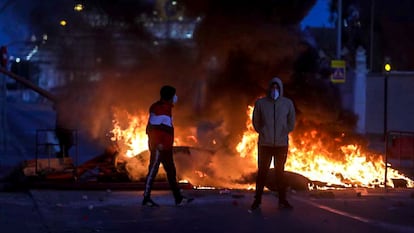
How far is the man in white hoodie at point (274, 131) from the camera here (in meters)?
9.73

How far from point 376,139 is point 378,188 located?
47.9ft

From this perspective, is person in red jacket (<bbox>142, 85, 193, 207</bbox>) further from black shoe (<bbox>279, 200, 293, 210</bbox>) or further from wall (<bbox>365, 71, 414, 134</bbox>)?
wall (<bbox>365, 71, 414, 134</bbox>)

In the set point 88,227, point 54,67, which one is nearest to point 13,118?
point 54,67

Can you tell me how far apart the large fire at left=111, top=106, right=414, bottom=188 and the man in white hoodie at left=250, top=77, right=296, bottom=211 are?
3.34 metres

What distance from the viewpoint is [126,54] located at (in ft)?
43.6

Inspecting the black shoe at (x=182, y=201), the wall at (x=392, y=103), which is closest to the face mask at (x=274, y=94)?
the black shoe at (x=182, y=201)

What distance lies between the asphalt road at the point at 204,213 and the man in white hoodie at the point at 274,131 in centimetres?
34

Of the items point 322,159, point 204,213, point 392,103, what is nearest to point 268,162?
point 204,213

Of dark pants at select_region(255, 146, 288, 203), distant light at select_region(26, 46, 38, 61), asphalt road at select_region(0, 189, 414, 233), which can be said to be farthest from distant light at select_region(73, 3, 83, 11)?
dark pants at select_region(255, 146, 288, 203)

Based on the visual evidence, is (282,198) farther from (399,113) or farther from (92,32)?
(399,113)

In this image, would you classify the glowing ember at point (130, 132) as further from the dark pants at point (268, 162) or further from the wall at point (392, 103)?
the wall at point (392, 103)

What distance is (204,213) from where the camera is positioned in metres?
9.30

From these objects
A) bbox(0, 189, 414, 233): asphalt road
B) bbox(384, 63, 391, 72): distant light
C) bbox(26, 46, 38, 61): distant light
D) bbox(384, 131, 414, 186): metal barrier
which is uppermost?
bbox(384, 63, 391, 72): distant light

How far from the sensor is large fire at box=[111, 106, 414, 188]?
1336 cm
